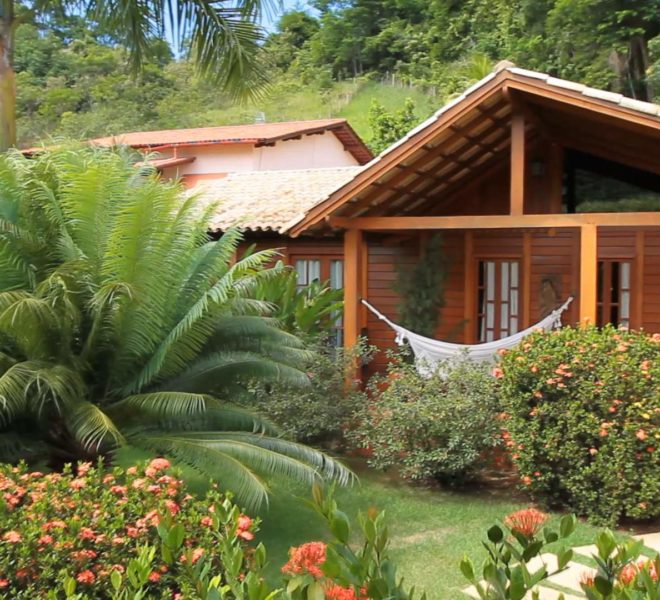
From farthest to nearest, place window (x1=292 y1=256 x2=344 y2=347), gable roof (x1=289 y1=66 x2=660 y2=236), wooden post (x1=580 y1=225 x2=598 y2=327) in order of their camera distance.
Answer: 1. window (x1=292 y1=256 x2=344 y2=347)
2. wooden post (x1=580 y1=225 x2=598 y2=327)
3. gable roof (x1=289 y1=66 x2=660 y2=236)

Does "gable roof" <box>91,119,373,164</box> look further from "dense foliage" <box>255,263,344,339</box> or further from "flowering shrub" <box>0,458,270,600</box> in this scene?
"flowering shrub" <box>0,458,270,600</box>

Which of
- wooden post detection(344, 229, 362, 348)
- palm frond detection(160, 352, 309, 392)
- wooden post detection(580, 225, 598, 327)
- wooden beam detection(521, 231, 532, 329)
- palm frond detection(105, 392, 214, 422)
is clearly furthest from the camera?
wooden beam detection(521, 231, 532, 329)

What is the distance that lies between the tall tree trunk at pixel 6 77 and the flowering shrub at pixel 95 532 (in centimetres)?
562

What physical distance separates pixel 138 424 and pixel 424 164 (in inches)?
174

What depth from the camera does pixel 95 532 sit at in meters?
4.21

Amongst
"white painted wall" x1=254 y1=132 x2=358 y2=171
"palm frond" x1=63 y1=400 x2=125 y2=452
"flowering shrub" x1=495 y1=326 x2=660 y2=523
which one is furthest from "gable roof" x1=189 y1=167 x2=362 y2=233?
"white painted wall" x1=254 y1=132 x2=358 y2=171

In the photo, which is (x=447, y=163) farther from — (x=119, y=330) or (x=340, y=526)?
(x=340, y=526)

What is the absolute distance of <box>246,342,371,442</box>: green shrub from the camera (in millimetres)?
8570

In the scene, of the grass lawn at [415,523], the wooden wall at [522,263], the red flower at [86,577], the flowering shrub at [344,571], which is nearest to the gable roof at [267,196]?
the wooden wall at [522,263]

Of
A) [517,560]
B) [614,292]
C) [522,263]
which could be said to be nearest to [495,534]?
[517,560]

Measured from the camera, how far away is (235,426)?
7.17 m

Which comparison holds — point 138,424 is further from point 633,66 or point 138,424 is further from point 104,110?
point 104,110

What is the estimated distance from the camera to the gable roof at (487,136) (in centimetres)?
766

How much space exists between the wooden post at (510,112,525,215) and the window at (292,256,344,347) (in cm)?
482
